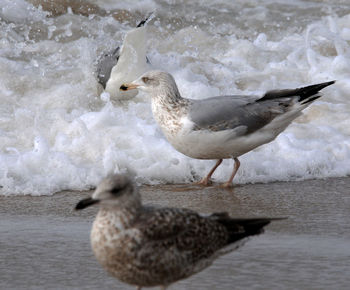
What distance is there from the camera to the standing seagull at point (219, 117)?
20.4 ft

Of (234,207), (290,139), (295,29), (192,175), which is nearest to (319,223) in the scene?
(234,207)

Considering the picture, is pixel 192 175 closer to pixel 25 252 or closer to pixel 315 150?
pixel 315 150

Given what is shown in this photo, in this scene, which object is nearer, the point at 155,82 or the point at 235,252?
the point at 235,252

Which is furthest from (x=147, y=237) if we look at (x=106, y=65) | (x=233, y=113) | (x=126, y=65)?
(x=106, y=65)

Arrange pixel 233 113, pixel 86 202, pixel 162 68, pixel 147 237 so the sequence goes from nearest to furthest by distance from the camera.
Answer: pixel 86 202, pixel 147 237, pixel 233 113, pixel 162 68

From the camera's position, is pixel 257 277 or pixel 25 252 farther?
pixel 25 252

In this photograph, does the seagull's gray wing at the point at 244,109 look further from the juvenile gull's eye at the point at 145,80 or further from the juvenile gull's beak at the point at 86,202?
the juvenile gull's beak at the point at 86,202

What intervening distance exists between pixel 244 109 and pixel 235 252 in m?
2.13

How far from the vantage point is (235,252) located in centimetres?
459

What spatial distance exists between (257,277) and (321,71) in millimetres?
6467

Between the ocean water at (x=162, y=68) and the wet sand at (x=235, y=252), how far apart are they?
16.5 inches

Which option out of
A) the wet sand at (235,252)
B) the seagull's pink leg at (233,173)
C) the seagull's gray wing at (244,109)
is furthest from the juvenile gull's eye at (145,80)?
the seagull's pink leg at (233,173)

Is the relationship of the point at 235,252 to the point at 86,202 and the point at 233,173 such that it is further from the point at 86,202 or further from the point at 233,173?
the point at 233,173

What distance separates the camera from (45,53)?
10328mm
